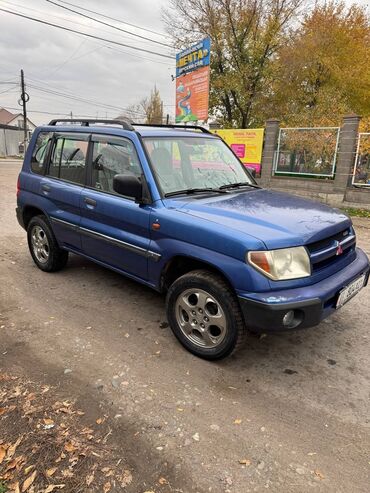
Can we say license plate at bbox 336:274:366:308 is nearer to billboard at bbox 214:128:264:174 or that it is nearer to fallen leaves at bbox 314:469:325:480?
fallen leaves at bbox 314:469:325:480

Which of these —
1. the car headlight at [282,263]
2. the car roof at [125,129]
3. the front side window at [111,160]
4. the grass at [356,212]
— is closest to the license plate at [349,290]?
the car headlight at [282,263]

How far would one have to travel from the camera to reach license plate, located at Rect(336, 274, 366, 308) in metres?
2.99

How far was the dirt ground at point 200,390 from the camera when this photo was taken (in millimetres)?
2146

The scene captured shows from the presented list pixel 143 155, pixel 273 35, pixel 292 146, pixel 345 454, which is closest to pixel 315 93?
pixel 273 35

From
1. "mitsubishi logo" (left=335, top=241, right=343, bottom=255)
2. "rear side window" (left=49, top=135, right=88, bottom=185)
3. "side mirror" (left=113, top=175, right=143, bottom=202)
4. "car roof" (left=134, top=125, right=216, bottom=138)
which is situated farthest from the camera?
"rear side window" (left=49, top=135, right=88, bottom=185)

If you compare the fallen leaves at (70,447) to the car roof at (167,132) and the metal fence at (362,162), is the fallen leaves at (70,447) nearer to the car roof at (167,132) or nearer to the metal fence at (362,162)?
the car roof at (167,132)

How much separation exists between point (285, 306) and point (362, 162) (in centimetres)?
896

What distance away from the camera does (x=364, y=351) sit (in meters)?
3.38

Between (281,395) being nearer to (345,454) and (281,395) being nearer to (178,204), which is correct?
(345,454)

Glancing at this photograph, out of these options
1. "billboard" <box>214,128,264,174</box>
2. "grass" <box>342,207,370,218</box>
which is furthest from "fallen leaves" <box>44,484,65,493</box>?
"billboard" <box>214,128,264,174</box>

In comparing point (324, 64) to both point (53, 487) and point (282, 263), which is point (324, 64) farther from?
point (53, 487)

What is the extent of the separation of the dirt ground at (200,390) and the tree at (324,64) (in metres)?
18.6

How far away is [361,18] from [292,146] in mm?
15645

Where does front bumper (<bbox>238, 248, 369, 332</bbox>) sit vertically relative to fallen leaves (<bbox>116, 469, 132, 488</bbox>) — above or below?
above
